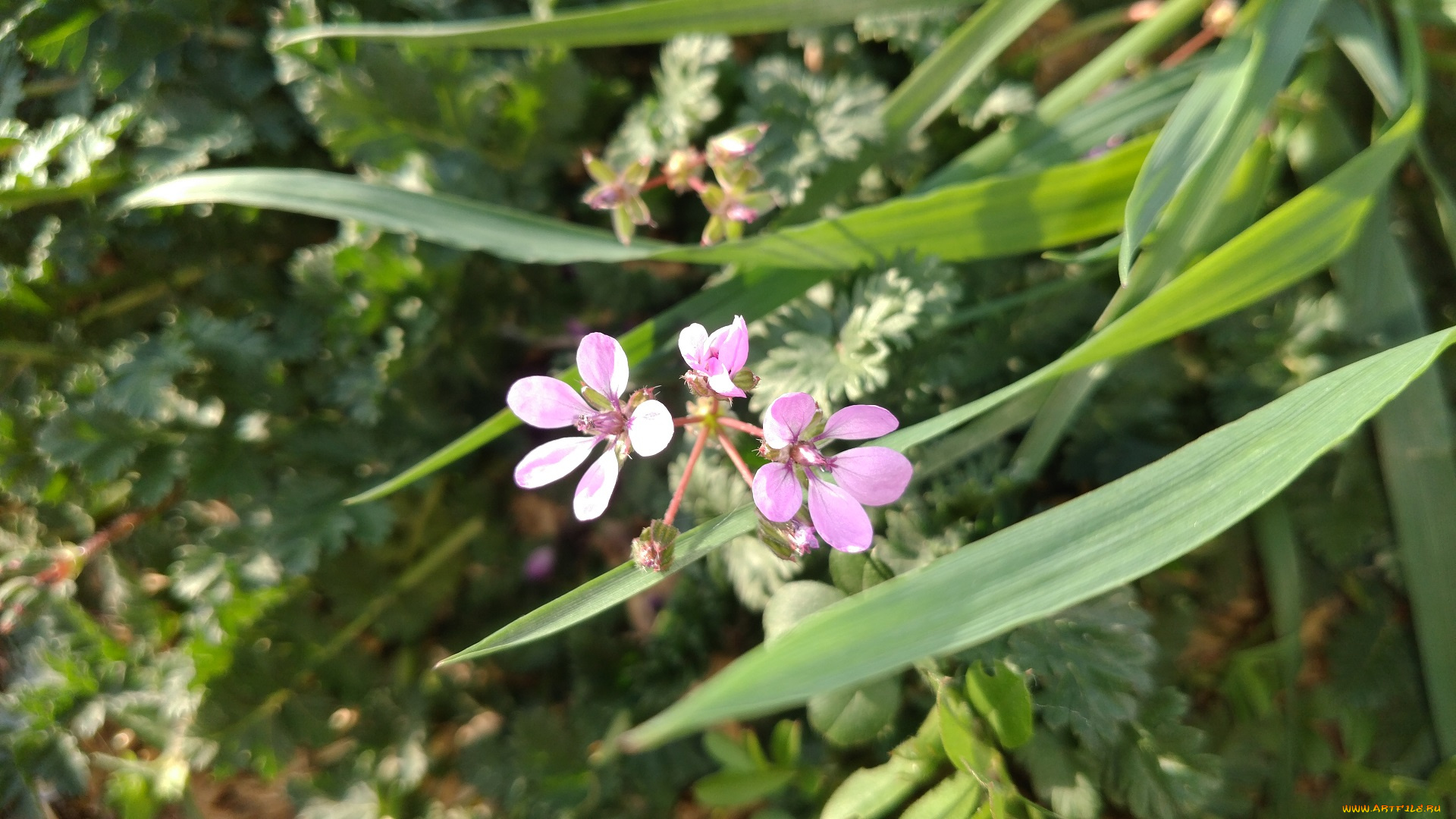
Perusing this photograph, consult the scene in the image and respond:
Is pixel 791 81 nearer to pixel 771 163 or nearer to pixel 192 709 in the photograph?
pixel 771 163

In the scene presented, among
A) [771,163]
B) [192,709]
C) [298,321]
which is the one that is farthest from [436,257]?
[192,709]

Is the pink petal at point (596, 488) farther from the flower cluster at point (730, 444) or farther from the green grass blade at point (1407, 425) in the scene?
the green grass blade at point (1407, 425)

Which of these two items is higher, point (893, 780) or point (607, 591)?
point (607, 591)

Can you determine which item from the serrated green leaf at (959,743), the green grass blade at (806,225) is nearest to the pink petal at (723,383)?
the green grass blade at (806,225)

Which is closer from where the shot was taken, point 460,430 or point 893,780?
point 893,780

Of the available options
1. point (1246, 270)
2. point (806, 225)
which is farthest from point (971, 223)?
point (1246, 270)

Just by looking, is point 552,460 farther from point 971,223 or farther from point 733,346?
point 971,223

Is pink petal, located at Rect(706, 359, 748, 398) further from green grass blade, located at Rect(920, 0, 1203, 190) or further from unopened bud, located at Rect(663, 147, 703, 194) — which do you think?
green grass blade, located at Rect(920, 0, 1203, 190)
